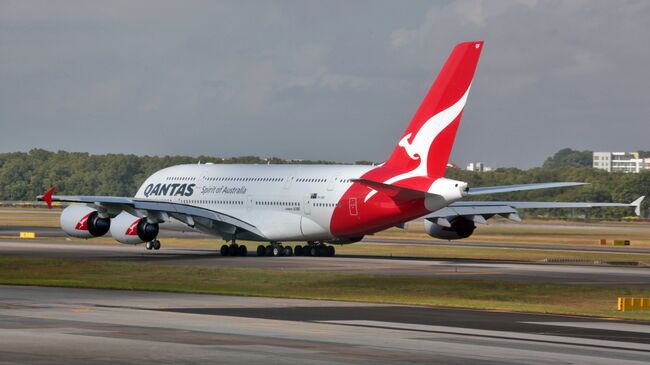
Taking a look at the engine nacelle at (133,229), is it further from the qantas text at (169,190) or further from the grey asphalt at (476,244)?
the grey asphalt at (476,244)

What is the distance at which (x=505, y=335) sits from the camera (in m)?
32.5

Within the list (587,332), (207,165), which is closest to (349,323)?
(587,332)

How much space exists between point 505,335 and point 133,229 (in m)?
40.6

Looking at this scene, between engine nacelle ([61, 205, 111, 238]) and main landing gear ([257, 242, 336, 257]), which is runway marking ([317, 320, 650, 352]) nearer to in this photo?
main landing gear ([257, 242, 336, 257])

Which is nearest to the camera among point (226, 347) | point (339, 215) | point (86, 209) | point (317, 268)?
point (226, 347)

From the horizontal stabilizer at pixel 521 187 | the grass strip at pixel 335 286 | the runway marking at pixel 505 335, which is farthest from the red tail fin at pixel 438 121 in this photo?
the runway marking at pixel 505 335

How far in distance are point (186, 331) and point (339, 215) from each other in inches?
1425

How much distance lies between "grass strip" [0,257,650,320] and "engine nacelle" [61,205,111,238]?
11763mm

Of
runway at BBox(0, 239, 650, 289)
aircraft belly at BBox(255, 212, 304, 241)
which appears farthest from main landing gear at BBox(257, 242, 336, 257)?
runway at BBox(0, 239, 650, 289)

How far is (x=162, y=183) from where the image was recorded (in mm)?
79812

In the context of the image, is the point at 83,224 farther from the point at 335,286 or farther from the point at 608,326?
the point at 608,326

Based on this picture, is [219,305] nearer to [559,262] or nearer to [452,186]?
[452,186]

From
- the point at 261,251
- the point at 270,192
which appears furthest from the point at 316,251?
the point at 270,192

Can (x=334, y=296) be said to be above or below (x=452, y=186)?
below
